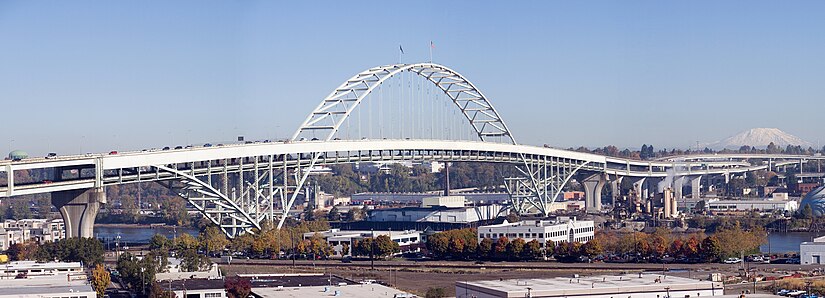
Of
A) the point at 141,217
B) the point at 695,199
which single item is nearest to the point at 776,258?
the point at 695,199

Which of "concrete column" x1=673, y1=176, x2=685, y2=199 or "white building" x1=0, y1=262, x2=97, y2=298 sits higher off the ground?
"concrete column" x1=673, y1=176, x2=685, y2=199

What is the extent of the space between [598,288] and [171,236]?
1601 inches

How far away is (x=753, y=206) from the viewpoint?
8106cm

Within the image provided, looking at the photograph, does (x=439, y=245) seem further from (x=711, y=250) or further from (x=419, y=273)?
(x=711, y=250)

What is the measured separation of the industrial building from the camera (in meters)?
29.9

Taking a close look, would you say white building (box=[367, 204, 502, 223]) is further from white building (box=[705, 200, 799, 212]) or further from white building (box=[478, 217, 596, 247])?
white building (box=[705, 200, 799, 212])

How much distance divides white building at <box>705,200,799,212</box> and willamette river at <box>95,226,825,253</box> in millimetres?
15757

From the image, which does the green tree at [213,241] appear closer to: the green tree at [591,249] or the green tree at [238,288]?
the green tree at [591,249]

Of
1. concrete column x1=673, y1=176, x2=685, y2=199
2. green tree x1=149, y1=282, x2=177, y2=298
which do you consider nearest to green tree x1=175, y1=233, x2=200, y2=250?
green tree x1=149, y1=282, x2=177, y2=298

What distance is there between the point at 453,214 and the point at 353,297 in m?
37.2

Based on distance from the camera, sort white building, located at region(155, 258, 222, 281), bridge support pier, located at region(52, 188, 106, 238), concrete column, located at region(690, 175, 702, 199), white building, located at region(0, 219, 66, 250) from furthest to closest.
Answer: concrete column, located at region(690, 175, 702, 199) < white building, located at region(0, 219, 66, 250) < bridge support pier, located at region(52, 188, 106, 238) < white building, located at region(155, 258, 222, 281)

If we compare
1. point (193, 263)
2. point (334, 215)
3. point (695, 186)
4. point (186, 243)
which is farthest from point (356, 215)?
point (193, 263)

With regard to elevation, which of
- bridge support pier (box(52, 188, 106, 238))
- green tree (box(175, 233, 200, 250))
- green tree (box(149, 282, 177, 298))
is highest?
bridge support pier (box(52, 188, 106, 238))

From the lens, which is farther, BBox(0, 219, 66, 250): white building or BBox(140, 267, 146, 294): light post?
BBox(0, 219, 66, 250): white building
